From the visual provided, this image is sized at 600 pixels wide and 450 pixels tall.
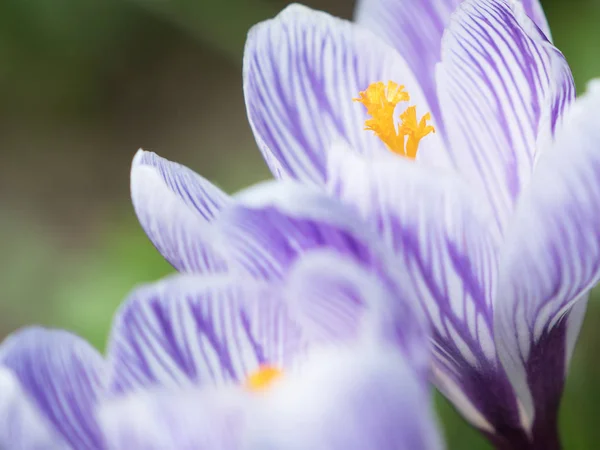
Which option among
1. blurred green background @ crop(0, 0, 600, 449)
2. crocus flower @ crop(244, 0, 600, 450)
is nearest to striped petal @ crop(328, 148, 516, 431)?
crocus flower @ crop(244, 0, 600, 450)

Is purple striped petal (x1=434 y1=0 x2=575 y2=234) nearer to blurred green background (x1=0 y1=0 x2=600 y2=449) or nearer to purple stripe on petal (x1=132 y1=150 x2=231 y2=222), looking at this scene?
purple stripe on petal (x1=132 y1=150 x2=231 y2=222)

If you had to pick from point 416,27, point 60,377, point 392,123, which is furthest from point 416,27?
point 60,377

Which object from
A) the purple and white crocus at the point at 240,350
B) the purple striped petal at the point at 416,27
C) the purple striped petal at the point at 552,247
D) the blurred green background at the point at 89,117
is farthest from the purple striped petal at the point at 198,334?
the blurred green background at the point at 89,117

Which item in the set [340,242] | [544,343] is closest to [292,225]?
[340,242]

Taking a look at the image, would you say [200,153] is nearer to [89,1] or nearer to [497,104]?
[89,1]

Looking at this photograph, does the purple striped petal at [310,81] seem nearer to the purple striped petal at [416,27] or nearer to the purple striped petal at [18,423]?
the purple striped petal at [416,27]
